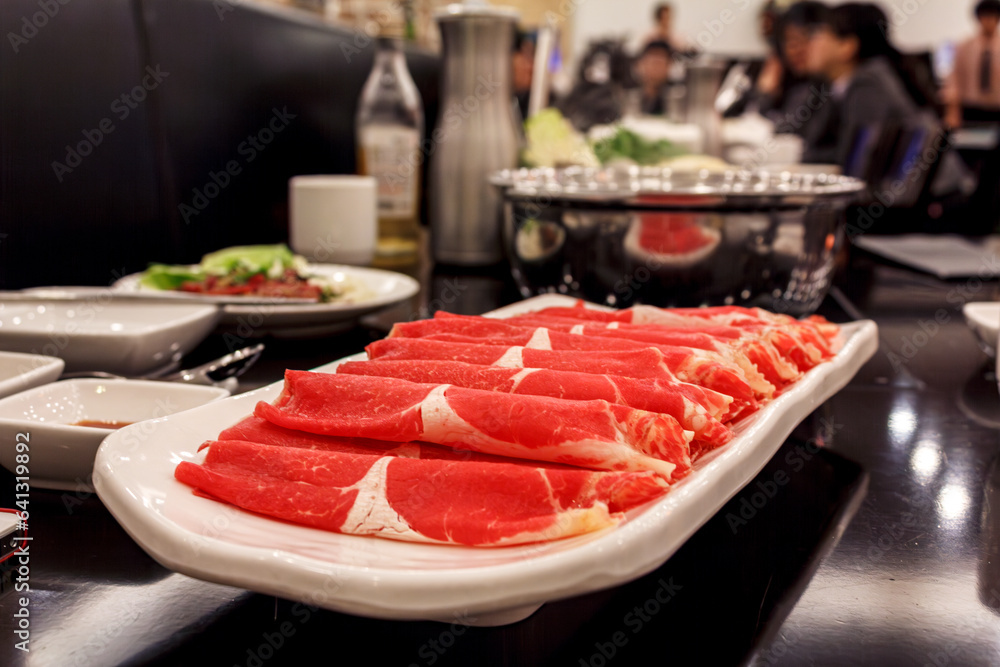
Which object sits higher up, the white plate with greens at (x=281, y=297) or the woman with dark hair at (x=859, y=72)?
the woman with dark hair at (x=859, y=72)

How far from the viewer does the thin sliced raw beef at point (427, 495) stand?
0.51 m

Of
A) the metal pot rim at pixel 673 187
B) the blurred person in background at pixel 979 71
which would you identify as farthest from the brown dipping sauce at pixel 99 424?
the blurred person in background at pixel 979 71

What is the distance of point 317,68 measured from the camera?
2.37 metres

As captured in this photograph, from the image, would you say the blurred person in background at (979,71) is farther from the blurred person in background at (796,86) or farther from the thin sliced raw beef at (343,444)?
the thin sliced raw beef at (343,444)

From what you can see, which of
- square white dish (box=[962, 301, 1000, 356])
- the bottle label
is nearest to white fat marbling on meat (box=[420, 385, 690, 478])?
square white dish (box=[962, 301, 1000, 356])

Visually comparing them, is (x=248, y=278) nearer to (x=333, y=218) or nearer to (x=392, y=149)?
(x=333, y=218)

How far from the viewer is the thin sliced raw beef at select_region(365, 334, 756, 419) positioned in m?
0.71

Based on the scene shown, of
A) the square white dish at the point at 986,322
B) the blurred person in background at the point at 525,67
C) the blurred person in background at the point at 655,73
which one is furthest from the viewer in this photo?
the blurred person in background at the point at 655,73

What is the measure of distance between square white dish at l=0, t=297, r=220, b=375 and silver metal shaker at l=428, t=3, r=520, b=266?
34.4 inches

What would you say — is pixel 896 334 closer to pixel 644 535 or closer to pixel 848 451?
pixel 848 451

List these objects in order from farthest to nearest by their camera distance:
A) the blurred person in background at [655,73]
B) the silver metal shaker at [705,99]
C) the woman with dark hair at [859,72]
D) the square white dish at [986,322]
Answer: the blurred person in background at [655,73] → the woman with dark hair at [859,72] → the silver metal shaker at [705,99] → the square white dish at [986,322]

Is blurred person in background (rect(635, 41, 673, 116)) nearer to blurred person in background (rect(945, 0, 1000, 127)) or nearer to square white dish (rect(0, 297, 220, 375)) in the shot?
blurred person in background (rect(945, 0, 1000, 127))

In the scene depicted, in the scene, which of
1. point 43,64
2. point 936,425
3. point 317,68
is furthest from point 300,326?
point 317,68

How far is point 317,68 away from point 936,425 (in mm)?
1946
